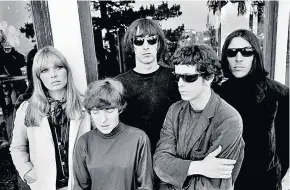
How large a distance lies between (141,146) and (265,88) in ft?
4.50

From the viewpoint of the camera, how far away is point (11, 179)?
2629 millimetres

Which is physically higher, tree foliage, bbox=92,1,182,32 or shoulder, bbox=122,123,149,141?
tree foliage, bbox=92,1,182,32

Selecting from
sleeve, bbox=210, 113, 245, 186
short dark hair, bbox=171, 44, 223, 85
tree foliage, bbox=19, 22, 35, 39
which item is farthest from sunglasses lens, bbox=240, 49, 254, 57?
tree foliage, bbox=19, 22, 35, 39

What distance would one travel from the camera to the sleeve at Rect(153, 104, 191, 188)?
1993 mm

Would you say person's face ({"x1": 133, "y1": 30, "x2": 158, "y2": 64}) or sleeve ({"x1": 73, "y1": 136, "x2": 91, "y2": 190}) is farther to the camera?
person's face ({"x1": 133, "y1": 30, "x2": 158, "y2": 64})

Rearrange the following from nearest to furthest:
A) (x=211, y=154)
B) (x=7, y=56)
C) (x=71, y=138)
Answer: (x=211, y=154), (x=71, y=138), (x=7, y=56)

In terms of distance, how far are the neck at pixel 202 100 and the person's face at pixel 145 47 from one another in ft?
1.88

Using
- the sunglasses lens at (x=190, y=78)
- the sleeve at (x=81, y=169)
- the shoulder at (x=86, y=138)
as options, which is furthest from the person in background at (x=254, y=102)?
the sleeve at (x=81, y=169)

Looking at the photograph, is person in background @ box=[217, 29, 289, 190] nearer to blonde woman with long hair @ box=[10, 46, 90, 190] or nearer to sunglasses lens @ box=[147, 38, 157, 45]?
sunglasses lens @ box=[147, 38, 157, 45]

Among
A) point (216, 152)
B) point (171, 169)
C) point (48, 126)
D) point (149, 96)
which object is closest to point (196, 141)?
point (216, 152)

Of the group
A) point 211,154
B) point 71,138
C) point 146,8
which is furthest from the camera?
point 146,8

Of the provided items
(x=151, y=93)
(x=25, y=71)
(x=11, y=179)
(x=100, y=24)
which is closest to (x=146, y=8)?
(x=100, y=24)

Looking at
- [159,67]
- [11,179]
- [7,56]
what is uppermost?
[7,56]

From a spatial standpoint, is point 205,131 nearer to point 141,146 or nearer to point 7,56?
point 141,146
